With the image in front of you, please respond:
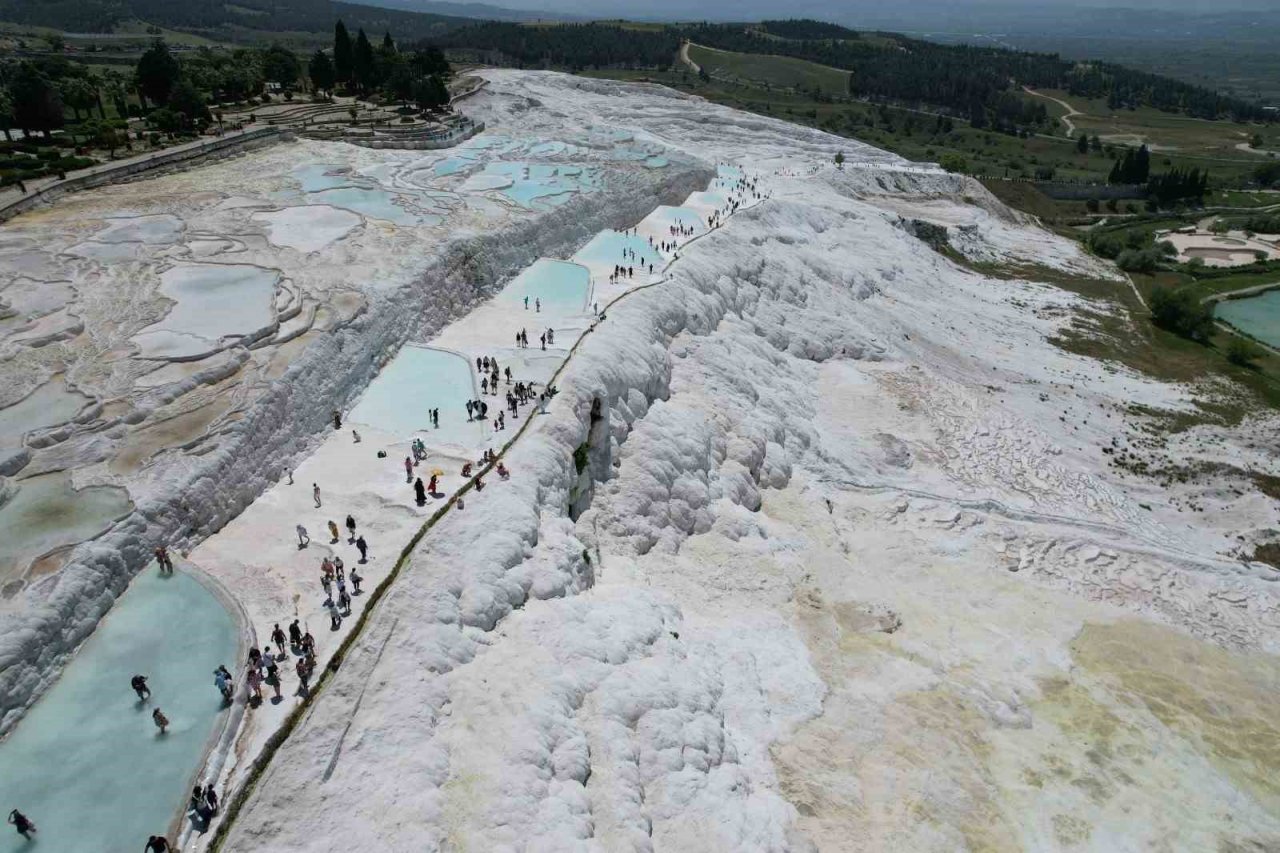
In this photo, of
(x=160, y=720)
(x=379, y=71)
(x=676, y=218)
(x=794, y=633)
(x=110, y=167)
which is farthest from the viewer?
(x=379, y=71)

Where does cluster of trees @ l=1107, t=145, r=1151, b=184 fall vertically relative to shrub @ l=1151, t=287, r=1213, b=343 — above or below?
above

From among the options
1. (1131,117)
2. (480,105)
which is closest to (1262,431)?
(480,105)

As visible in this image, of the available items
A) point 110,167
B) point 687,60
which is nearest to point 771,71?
point 687,60

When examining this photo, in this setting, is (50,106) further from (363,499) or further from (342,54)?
(363,499)

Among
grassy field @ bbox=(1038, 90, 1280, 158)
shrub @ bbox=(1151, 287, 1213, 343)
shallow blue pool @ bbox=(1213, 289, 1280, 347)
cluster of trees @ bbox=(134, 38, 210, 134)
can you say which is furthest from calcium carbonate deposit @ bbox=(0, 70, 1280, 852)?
grassy field @ bbox=(1038, 90, 1280, 158)

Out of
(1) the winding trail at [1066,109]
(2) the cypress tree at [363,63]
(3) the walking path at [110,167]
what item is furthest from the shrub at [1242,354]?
(1) the winding trail at [1066,109]

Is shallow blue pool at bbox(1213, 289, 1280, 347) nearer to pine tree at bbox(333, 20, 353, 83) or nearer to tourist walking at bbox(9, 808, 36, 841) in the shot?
tourist walking at bbox(9, 808, 36, 841)
